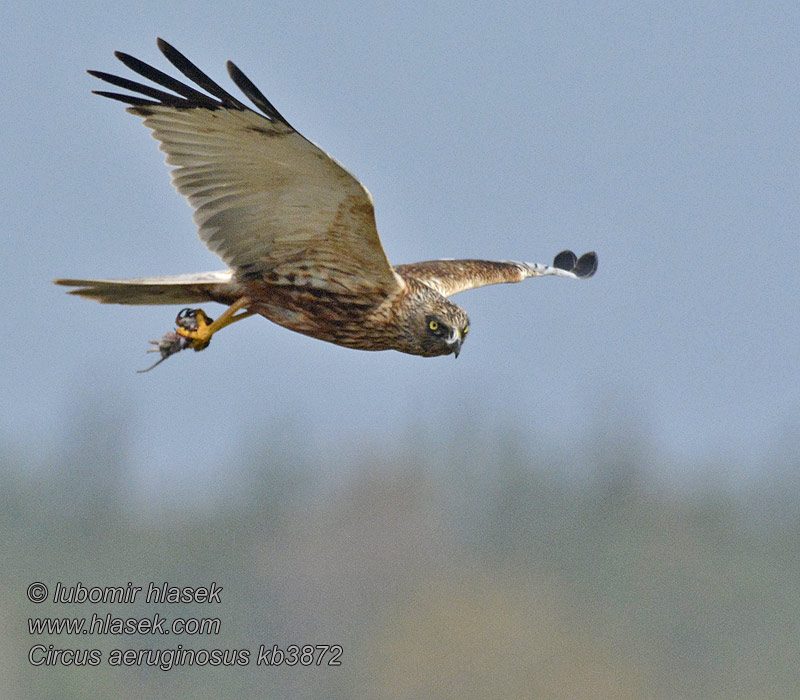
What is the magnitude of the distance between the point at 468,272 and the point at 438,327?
6.31 ft

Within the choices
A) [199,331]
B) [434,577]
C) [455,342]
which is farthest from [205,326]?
[434,577]

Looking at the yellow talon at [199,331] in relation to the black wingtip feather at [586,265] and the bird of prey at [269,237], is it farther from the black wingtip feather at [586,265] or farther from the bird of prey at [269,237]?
the black wingtip feather at [586,265]

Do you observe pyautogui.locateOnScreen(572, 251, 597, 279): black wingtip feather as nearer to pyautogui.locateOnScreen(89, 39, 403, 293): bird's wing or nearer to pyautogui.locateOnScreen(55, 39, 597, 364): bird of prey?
pyautogui.locateOnScreen(55, 39, 597, 364): bird of prey

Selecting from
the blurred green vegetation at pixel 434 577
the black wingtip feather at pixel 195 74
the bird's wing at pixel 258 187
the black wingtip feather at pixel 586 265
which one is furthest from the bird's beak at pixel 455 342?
the blurred green vegetation at pixel 434 577

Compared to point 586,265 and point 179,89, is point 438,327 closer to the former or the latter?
point 179,89

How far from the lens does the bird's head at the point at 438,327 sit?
30.2 feet

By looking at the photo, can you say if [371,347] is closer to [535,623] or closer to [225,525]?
[535,623]

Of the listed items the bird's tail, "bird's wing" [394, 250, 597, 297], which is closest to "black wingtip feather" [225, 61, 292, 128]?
the bird's tail

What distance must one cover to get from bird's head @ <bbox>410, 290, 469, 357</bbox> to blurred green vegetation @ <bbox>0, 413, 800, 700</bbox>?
31987 mm

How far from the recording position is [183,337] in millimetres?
9430

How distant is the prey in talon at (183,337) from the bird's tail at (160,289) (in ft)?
0.59

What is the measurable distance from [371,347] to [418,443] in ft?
190

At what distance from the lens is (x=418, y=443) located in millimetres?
67250

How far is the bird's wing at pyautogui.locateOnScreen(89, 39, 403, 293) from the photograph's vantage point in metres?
8.39
